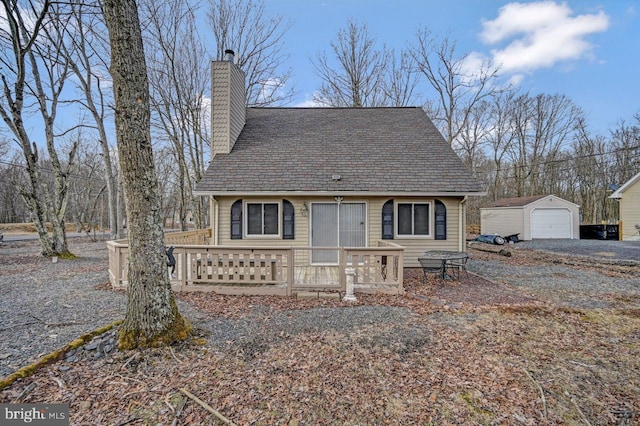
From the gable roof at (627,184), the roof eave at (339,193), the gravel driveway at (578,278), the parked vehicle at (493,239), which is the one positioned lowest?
the gravel driveway at (578,278)

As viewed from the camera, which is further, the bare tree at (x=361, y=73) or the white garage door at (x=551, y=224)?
the white garage door at (x=551, y=224)

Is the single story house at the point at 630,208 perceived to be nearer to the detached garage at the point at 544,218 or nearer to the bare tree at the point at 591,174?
the detached garage at the point at 544,218

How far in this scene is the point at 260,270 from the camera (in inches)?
231

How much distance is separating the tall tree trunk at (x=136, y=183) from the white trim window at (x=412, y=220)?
251 inches

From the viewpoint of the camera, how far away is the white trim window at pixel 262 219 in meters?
8.29

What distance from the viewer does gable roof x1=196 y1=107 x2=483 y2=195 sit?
8.18 meters

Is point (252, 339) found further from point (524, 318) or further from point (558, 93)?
point (558, 93)

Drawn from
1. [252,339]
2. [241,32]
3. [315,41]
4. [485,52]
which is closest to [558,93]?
[485,52]

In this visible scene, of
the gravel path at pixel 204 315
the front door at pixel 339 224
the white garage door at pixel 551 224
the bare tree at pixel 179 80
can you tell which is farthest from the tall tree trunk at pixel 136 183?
the white garage door at pixel 551 224

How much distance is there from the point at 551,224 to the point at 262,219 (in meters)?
19.4

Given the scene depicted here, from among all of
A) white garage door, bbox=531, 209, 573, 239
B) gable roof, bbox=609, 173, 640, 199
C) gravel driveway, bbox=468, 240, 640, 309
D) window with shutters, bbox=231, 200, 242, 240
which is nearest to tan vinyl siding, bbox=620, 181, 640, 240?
gable roof, bbox=609, 173, 640, 199

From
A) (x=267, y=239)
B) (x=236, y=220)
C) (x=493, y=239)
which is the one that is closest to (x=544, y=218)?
(x=493, y=239)

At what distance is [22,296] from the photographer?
5.63 m

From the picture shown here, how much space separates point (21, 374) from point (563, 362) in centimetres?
544
